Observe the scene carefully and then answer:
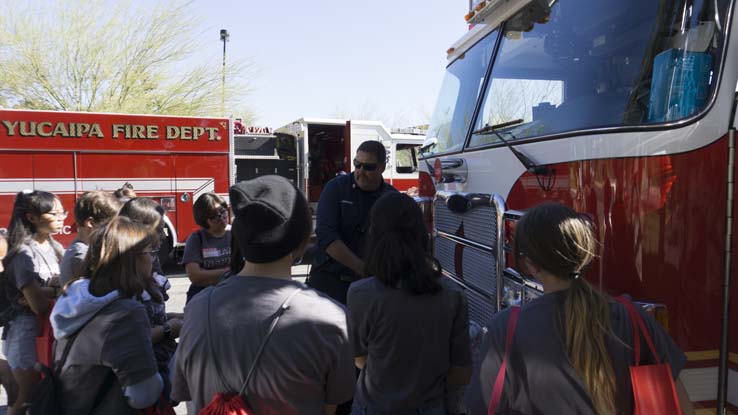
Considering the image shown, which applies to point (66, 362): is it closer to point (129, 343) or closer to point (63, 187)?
point (129, 343)

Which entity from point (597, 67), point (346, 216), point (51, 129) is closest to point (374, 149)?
point (346, 216)

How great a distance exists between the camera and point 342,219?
308cm

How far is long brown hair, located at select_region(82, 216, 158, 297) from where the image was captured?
1956 mm

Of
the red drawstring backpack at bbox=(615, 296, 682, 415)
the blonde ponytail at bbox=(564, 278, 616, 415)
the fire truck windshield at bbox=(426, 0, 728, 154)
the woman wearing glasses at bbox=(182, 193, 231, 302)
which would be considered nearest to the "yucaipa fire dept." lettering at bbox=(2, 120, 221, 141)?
the woman wearing glasses at bbox=(182, 193, 231, 302)

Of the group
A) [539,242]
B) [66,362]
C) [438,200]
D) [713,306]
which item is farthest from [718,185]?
[66,362]

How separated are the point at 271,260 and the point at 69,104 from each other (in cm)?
1687

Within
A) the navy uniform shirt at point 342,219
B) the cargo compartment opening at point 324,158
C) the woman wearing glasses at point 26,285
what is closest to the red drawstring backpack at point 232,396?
the navy uniform shirt at point 342,219

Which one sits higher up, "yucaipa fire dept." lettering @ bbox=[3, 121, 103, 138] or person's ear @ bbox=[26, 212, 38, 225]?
"yucaipa fire dept." lettering @ bbox=[3, 121, 103, 138]

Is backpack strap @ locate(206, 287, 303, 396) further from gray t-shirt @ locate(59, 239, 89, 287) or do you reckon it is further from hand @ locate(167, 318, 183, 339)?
gray t-shirt @ locate(59, 239, 89, 287)

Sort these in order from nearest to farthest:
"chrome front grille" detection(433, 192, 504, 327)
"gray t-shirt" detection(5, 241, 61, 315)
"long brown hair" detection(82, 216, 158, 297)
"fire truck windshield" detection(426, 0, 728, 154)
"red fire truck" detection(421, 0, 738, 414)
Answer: "red fire truck" detection(421, 0, 738, 414)
"fire truck windshield" detection(426, 0, 728, 154)
"long brown hair" detection(82, 216, 158, 297)
"chrome front grille" detection(433, 192, 504, 327)
"gray t-shirt" detection(5, 241, 61, 315)

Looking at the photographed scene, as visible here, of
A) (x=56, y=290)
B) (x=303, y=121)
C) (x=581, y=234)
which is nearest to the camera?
(x=581, y=234)

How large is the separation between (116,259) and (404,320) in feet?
3.88

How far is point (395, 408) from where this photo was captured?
1.89 m

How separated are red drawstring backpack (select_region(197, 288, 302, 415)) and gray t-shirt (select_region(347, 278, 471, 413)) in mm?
513
